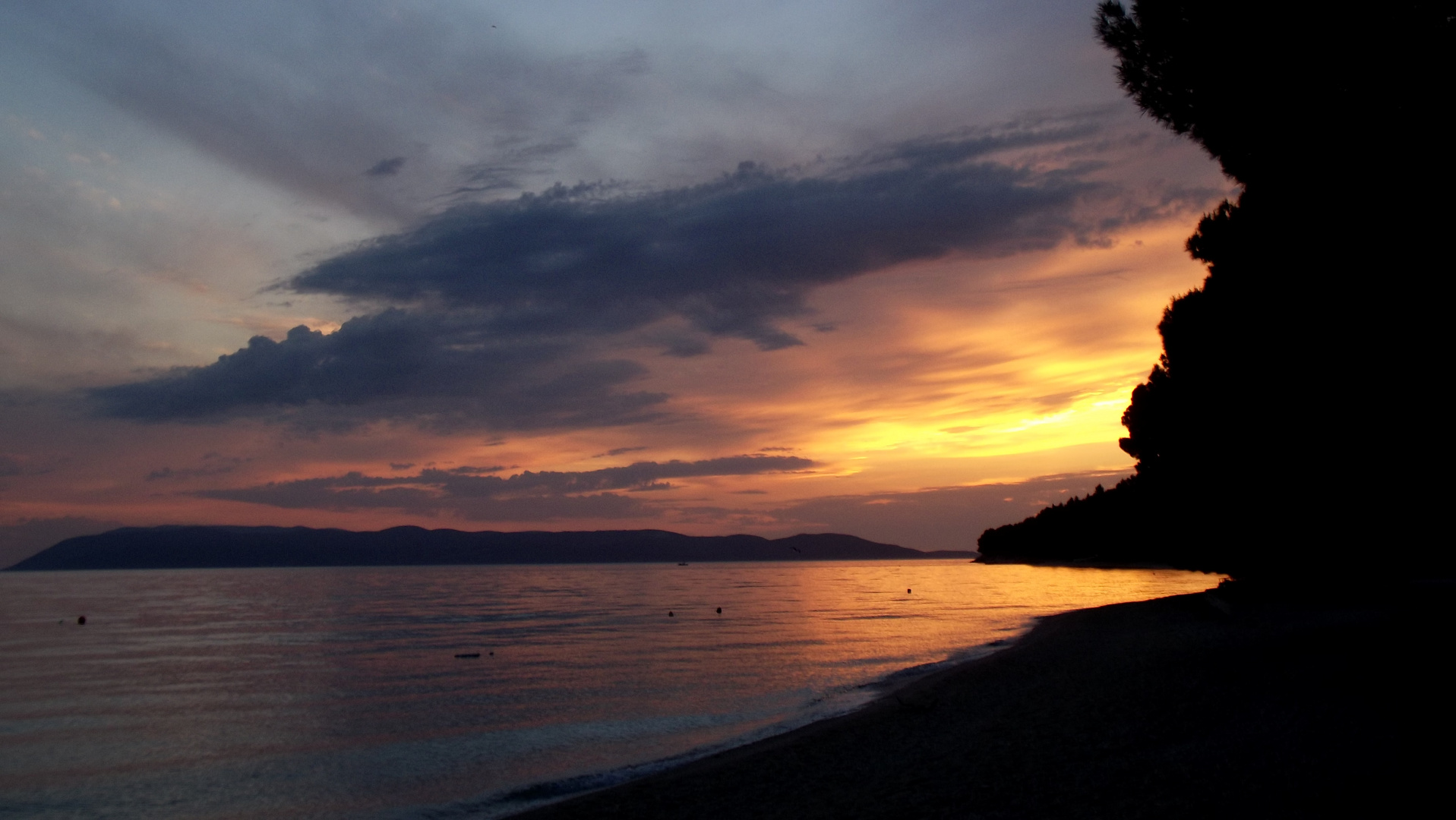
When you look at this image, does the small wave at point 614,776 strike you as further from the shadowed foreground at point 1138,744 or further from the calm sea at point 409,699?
the shadowed foreground at point 1138,744

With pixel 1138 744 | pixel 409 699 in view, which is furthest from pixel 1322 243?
pixel 409 699

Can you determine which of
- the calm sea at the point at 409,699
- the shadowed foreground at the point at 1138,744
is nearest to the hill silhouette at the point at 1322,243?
the shadowed foreground at the point at 1138,744

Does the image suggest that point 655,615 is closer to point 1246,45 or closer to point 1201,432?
point 1201,432

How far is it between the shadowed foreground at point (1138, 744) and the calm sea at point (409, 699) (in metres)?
2.61

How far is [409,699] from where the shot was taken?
24.3m

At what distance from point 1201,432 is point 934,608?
36.4 m

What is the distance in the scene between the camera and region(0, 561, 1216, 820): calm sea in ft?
48.3

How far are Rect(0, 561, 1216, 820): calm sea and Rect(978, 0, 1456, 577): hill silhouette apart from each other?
11.9 meters

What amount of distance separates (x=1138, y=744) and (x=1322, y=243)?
8046 mm

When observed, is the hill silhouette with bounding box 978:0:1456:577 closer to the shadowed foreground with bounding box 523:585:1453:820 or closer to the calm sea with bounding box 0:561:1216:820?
the shadowed foreground with bounding box 523:585:1453:820

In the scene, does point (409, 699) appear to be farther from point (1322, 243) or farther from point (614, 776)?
point (1322, 243)

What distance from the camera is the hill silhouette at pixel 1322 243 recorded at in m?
11.7

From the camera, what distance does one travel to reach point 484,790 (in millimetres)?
14070

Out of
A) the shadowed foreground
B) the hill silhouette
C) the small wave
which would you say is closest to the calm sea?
the small wave
